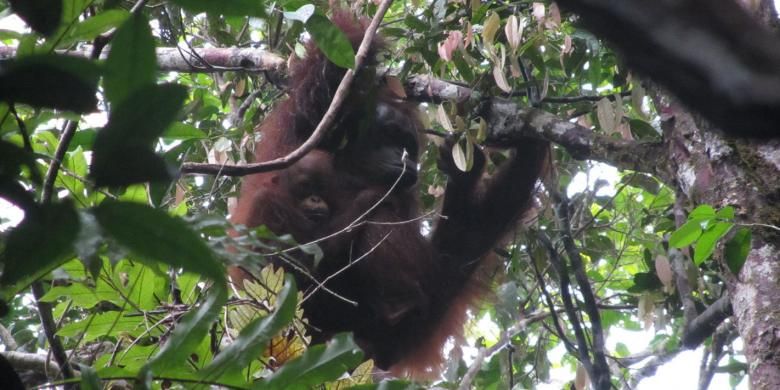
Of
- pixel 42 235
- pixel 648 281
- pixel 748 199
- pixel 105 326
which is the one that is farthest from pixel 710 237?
pixel 42 235

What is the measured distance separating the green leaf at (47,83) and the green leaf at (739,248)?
2.04 m

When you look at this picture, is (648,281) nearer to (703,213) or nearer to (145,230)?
(703,213)

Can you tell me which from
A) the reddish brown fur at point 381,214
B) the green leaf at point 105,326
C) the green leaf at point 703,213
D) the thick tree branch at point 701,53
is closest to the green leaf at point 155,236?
the thick tree branch at point 701,53

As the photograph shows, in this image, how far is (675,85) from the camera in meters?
0.62

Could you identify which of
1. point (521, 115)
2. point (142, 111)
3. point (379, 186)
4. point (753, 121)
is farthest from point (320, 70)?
point (753, 121)

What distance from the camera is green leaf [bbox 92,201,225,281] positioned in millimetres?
812

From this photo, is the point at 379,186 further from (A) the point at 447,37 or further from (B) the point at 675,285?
(B) the point at 675,285

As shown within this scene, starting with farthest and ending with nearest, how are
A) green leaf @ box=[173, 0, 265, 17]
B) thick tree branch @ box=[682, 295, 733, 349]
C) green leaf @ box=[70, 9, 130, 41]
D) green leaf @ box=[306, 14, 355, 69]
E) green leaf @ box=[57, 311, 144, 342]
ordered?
1. thick tree branch @ box=[682, 295, 733, 349]
2. green leaf @ box=[306, 14, 355, 69]
3. green leaf @ box=[57, 311, 144, 342]
4. green leaf @ box=[70, 9, 130, 41]
5. green leaf @ box=[173, 0, 265, 17]

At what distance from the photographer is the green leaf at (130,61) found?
873 mm

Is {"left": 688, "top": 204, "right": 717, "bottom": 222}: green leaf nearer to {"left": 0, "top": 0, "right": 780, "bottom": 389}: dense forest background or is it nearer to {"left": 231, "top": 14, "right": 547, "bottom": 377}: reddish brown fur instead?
{"left": 0, "top": 0, "right": 780, "bottom": 389}: dense forest background

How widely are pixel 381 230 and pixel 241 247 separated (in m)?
2.50

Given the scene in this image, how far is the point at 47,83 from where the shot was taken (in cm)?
73

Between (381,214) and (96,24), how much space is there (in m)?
2.90

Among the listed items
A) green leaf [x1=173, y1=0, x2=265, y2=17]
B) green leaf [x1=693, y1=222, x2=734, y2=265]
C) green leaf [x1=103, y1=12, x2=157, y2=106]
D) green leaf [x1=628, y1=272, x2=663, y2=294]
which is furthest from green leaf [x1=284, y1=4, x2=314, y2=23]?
green leaf [x1=628, y1=272, x2=663, y2=294]
